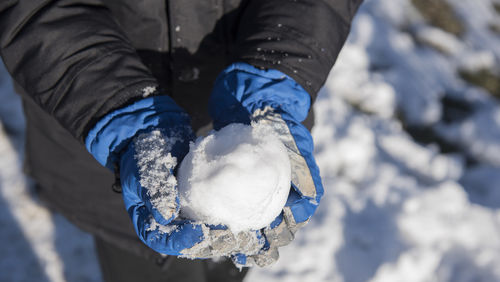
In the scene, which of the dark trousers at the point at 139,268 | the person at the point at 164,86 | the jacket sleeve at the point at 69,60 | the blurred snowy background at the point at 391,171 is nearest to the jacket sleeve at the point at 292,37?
the person at the point at 164,86

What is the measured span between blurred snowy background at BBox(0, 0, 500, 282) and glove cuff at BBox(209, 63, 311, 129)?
47.3 inches

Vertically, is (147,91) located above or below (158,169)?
above

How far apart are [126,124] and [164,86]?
300 millimetres

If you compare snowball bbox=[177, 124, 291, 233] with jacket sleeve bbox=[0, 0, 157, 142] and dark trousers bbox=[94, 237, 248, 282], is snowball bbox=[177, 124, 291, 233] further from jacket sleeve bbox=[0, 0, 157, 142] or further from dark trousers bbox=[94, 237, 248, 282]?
dark trousers bbox=[94, 237, 248, 282]

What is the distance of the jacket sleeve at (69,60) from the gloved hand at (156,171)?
2.2 inches

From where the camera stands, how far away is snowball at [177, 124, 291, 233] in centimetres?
106

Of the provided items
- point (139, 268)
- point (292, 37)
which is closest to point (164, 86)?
point (292, 37)

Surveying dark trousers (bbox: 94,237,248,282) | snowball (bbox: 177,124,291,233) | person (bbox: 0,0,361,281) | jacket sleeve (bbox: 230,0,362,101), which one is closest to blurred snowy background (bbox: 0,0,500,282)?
dark trousers (bbox: 94,237,248,282)

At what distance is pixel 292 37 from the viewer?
1265 mm

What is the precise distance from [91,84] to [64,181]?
2.11ft

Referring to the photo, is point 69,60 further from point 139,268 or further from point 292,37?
point 139,268

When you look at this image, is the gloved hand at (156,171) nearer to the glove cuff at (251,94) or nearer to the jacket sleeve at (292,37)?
the glove cuff at (251,94)

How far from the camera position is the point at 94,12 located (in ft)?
3.81

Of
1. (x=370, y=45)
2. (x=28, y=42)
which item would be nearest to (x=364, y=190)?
(x=370, y=45)
